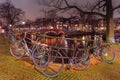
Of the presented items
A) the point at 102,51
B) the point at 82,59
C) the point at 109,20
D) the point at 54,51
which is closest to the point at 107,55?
the point at 102,51

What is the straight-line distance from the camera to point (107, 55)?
36.6 ft

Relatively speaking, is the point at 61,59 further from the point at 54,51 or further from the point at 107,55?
the point at 107,55

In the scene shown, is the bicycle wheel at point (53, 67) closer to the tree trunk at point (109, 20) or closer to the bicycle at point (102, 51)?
the bicycle at point (102, 51)

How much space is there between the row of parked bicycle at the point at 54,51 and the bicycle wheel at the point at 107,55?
32 cm

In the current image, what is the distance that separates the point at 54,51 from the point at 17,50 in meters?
2.72

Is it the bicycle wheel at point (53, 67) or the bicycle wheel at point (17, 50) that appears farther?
the bicycle wheel at point (17, 50)

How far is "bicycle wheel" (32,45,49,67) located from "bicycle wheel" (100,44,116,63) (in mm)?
4081

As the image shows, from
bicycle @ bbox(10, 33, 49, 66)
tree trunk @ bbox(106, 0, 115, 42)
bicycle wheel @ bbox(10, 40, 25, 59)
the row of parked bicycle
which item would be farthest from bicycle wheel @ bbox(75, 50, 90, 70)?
tree trunk @ bbox(106, 0, 115, 42)

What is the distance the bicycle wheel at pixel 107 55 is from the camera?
36.1 feet

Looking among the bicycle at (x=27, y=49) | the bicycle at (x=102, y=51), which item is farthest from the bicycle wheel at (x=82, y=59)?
the bicycle at (x=27, y=49)

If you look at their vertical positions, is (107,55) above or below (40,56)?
below

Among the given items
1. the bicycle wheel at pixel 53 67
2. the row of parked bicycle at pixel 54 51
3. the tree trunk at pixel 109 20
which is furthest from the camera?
the tree trunk at pixel 109 20

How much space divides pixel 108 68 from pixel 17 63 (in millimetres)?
4632

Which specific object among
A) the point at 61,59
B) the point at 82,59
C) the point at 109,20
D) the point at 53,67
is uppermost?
the point at 109,20
